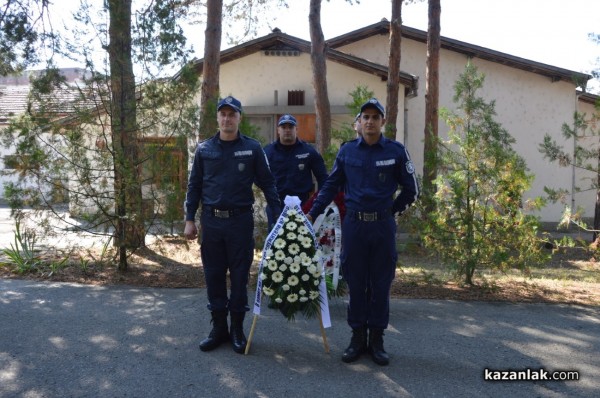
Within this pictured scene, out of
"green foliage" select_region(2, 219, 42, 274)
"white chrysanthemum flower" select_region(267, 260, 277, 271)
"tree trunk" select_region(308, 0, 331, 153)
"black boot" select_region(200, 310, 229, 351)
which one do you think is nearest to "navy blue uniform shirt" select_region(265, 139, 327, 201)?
"white chrysanthemum flower" select_region(267, 260, 277, 271)

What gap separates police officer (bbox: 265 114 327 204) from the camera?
21.6 ft

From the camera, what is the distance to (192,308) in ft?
20.5

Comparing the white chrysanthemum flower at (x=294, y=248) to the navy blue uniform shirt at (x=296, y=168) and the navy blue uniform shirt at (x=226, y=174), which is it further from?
the navy blue uniform shirt at (x=296, y=168)

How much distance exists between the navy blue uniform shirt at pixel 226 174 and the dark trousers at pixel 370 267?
0.80 meters

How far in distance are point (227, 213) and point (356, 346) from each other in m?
1.60

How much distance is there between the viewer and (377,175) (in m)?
4.76

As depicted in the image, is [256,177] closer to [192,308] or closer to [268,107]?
[192,308]

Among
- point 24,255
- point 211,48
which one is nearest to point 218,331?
point 24,255

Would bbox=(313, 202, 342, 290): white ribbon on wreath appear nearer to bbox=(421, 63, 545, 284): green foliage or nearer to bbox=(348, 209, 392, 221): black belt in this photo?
bbox=(348, 209, 392, 221): black belt

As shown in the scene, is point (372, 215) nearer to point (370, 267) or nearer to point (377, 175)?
point (377, 175)

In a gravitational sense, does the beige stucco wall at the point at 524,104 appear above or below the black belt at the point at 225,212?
above

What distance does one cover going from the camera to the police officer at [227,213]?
16.1ft

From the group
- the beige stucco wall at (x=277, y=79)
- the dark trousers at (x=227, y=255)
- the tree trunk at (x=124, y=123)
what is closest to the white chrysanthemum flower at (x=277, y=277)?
the dark trousers at (x=227, y=255)

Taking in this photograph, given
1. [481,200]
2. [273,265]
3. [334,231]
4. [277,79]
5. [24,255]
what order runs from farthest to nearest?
[277,79], [24,255], [481,200], [334,231], [273,265]
